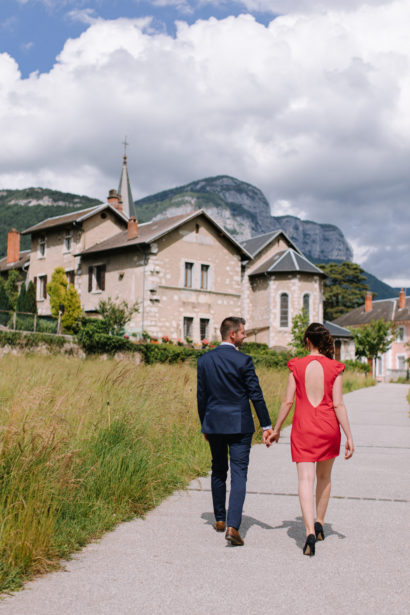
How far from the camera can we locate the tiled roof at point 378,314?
63281 millimetres

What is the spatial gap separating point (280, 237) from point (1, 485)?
1681 inches

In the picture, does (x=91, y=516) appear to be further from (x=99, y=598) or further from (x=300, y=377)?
(x=300, y=377)

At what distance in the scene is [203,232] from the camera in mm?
37594

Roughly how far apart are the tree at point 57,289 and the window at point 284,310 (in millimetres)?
14165

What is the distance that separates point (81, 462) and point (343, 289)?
7083cm

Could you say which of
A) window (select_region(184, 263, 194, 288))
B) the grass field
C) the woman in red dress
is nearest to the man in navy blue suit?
the woman in red dress

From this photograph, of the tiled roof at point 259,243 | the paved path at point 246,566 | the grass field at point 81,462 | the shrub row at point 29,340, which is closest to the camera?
the paved path at point 246,566

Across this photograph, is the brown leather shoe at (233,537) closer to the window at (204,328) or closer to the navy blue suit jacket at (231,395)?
the navy blue suit jacket at (231,395)

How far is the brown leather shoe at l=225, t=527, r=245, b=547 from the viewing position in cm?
466

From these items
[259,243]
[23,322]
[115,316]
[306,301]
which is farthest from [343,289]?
[23,322]

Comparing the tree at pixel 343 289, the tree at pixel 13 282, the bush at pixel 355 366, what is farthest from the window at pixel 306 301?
the tree at pixel 343 289

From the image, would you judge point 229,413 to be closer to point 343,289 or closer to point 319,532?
point 319,532

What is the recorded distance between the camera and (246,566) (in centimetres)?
417

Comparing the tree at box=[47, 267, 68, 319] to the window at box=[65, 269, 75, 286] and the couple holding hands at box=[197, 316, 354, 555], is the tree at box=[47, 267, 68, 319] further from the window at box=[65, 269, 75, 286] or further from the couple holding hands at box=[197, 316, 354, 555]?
the couple holding hands at box=[197, 316, 354, 555]
